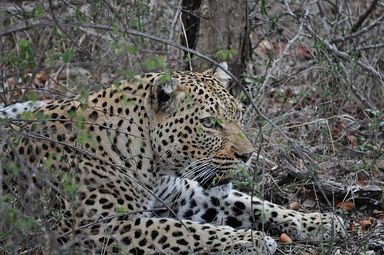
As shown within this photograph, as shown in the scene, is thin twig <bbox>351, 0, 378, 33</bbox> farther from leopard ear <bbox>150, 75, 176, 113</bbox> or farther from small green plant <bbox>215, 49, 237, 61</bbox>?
small green plant <bbox>215, 49, 237, 61</bbox>

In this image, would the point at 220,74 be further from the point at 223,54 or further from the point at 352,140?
the point at 352,140

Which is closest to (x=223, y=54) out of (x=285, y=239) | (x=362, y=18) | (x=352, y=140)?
(x=285, y=239)

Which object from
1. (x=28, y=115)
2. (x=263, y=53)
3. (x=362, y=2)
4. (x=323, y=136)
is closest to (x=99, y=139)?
(x=28, y=115)

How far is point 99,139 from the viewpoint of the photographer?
7219 millimetres

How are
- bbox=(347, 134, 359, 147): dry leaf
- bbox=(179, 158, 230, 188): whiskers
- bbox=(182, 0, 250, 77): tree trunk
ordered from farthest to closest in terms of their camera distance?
bbox=(347, 134, 359, 147): dry leaf < bbox=(182, 0, 250, 77): tree trunk < bbox=(179, 158, 230, 188): whiskers

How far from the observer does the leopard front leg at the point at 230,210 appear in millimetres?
7676

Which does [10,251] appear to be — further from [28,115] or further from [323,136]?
[323,136]

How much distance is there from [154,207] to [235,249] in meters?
0.91

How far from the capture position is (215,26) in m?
8.97

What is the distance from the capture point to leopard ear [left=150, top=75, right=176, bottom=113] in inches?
283

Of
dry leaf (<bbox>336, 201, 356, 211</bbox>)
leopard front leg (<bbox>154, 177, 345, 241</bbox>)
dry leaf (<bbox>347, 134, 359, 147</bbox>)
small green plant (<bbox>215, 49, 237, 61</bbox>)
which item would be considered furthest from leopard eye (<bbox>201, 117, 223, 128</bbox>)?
dry leaf (<bbox>347, 134, 359, 147</bbox>)

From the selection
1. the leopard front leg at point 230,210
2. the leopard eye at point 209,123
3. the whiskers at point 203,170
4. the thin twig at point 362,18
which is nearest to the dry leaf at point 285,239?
the leopard front leg at point 230,210

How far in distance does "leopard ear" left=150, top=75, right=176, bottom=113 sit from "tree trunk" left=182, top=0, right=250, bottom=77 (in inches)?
64.5

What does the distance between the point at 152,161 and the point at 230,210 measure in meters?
0.93
